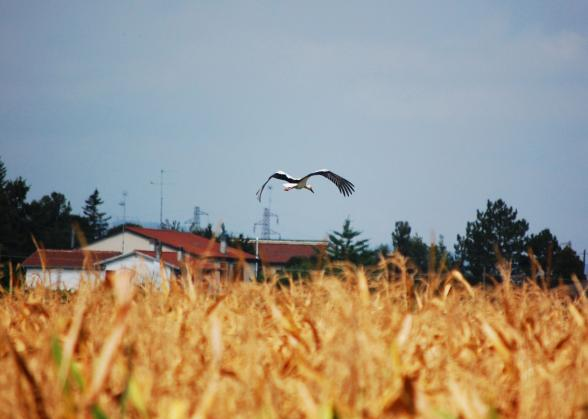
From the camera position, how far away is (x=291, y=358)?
5371mm

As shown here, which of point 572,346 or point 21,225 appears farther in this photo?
point 21,225

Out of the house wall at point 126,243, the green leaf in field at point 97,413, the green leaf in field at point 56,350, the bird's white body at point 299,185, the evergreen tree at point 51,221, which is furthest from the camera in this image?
the evergreen tree at point 51,221

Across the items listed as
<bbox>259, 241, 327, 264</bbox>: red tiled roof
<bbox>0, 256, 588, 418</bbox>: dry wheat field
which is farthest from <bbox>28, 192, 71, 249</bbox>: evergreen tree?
<bbox>0, 256, 588, 418</bbox>: dry wheat field

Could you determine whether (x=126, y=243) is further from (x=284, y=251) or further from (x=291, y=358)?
(x=291, y=358)

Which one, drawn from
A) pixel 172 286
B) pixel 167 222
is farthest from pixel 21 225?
pixel 172 286

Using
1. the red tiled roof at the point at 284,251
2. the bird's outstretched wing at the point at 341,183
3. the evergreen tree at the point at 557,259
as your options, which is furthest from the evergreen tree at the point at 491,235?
the bird's outstretched wing at the point at 341,183

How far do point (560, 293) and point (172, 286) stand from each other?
2.73m

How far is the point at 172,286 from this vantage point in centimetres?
771

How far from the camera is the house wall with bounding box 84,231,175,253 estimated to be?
8362 centimetres

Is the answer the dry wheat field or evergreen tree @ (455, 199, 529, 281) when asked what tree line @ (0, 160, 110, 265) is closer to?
evergreen tree @ (455, 199, 529, 281)

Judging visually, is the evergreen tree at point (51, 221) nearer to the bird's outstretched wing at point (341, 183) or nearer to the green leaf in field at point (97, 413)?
the bird's outstretched wing at point (341, 183)

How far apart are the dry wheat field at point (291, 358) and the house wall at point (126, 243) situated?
7607 centimetres

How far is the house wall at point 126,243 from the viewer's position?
274 ft

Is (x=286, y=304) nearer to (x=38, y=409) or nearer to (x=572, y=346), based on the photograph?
(x=572, y=346)
